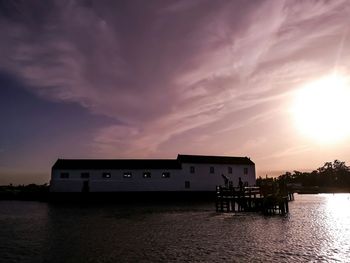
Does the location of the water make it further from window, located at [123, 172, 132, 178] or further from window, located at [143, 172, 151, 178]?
window, located at [143, 172, 151, 178]

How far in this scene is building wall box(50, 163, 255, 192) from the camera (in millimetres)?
72188

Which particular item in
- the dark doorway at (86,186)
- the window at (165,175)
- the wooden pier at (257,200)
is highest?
the window at (165,175)

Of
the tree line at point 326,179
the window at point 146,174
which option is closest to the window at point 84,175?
the window at point 146,174

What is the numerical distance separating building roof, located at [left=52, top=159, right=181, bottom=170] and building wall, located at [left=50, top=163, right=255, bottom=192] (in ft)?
3.23

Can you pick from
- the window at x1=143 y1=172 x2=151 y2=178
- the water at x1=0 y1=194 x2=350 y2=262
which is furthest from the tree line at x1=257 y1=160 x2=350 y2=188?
the water at x1=0 y1=194 x2=350 y2=262

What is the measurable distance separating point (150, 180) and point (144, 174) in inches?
71.8

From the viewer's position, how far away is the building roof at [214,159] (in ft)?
258

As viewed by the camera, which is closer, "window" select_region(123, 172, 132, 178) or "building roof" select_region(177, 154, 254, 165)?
"window" select_region(123, 172, 132, 178)

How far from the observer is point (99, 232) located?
27.6 meters

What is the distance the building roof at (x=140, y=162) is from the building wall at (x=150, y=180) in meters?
0.96

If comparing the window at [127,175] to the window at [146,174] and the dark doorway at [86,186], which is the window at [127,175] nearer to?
the window at [146,174]

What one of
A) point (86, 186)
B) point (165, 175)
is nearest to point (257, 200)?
point (165, 175)

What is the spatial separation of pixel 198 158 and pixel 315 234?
5589 centimetres

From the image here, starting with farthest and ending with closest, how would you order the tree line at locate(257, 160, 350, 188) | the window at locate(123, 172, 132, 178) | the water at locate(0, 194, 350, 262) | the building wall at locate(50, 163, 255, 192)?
1. the tree line at locate(257, 160, 350, 188)
2. the window at locate(123, 172, 132, 178)
3. the building wall at locate(50, 163, 255, 192)
4. the water at locate(0, 194, 350, 262)
